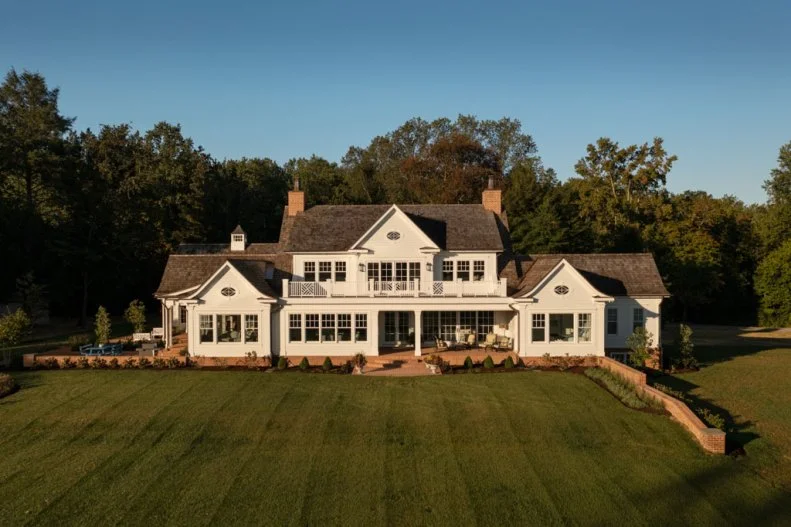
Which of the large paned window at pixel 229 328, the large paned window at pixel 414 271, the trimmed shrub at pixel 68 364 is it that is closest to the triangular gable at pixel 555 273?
the large paned window at pixel 414 271

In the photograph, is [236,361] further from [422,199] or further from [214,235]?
[422,199]

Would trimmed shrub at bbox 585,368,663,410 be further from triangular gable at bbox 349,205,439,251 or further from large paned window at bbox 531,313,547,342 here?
triangular gable at bbox 349,205,439,251

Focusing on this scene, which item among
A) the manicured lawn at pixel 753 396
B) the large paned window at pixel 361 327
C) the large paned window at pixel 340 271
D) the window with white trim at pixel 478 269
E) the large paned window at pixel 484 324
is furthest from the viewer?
the large paned window at pixel 484 324

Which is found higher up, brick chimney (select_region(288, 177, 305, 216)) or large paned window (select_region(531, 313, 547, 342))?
brick chimney (select_region(288, 177, 305, 216))

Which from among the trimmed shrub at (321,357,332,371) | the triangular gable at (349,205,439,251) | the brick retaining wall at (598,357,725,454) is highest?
the triangular gable at (349,205,439,251)

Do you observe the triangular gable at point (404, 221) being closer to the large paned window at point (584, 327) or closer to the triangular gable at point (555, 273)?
the triangular gable at point (555, 273)

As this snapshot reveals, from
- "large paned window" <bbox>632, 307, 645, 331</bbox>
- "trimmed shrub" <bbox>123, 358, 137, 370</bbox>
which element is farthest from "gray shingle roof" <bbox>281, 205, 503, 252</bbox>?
"trimmed shrub" <bbox>123, 358, 137, 370</bbox>

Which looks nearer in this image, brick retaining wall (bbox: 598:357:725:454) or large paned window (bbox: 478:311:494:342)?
brick retaining wall (bbox: 598:357:725:454)
